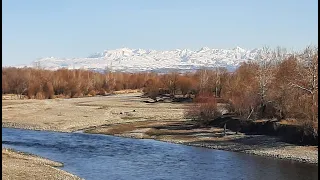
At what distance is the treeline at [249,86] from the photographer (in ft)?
130

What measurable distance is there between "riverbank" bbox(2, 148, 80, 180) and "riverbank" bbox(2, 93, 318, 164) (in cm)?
1364

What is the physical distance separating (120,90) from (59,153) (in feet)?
297

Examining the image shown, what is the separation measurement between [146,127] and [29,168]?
24.1m

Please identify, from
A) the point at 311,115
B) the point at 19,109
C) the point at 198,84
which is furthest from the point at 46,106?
the point at 311,115

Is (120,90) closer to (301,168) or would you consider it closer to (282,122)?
(282,122)

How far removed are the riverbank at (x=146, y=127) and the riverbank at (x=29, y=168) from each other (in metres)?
13.6

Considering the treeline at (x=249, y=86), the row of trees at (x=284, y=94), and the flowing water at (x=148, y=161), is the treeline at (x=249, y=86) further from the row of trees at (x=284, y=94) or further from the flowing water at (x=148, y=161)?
A: the flowing water at (x=148, y=161)

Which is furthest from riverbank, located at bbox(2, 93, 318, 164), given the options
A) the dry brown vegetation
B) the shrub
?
the dry brown vegetation

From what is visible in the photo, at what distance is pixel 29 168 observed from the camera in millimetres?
24609

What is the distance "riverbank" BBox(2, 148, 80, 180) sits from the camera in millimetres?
22469

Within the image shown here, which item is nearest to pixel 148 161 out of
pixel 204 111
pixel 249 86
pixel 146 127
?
pixel 146 127

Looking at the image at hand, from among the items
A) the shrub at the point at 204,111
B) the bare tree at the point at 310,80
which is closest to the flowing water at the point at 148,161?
the bare tree at the point at 310,80

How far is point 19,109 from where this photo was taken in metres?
66.8

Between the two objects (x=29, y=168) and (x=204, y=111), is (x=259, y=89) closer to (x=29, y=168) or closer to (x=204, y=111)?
(x=204, y=111)
